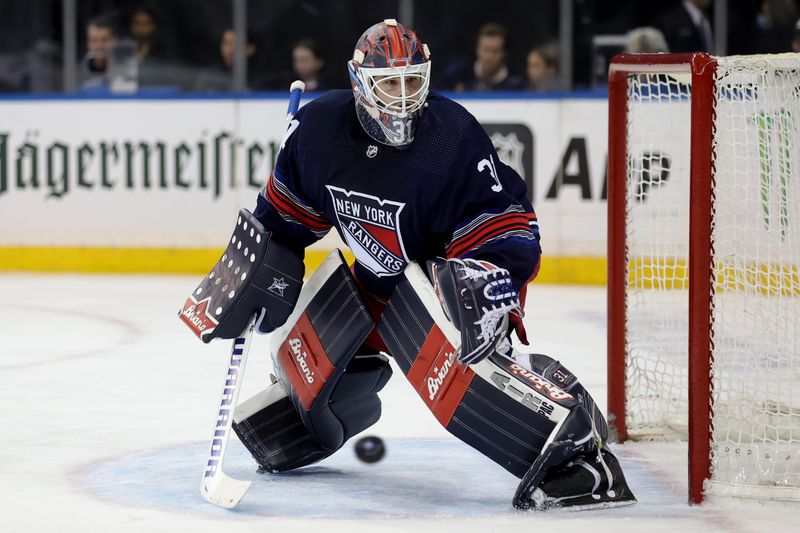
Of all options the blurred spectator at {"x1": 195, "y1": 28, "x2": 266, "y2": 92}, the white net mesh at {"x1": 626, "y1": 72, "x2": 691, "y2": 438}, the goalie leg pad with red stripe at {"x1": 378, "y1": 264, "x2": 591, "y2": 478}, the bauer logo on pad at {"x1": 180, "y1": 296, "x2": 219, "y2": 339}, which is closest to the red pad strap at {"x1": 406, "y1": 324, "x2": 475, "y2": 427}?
the goalie leg pad with red stripe at {"x1": 378, "y1": 264, "x2": 591, "y2": 478}

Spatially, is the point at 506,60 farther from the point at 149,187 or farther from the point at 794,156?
the point at 794,156

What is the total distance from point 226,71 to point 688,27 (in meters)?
2.30

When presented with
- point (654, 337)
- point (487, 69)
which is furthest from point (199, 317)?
point (487, 69)

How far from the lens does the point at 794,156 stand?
3.39m

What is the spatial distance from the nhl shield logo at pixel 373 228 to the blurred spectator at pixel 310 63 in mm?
4177

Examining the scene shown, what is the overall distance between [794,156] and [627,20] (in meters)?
3.50

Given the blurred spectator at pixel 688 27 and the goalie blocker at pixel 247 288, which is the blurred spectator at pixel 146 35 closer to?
the blurred spectator at pixel 688 27

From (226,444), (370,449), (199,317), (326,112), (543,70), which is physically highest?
(543,70)

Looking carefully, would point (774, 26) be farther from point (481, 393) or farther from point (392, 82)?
point (481, 393)

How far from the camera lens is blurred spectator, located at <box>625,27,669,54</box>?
6645mm

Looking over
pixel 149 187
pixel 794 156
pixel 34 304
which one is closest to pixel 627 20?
pixel 149 187

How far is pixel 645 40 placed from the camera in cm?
667

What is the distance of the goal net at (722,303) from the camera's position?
8.92 feet

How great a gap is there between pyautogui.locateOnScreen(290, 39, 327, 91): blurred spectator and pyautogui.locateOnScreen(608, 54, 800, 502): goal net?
3.18 metres
